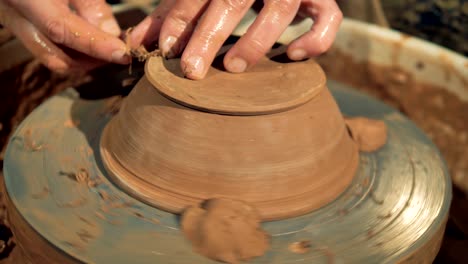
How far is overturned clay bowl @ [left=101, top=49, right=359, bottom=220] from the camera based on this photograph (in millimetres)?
1065

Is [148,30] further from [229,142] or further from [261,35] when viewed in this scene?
[229,142]

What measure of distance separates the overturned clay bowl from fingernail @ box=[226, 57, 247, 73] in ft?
0.05

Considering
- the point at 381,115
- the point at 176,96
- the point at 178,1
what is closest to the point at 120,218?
the point at 176,96

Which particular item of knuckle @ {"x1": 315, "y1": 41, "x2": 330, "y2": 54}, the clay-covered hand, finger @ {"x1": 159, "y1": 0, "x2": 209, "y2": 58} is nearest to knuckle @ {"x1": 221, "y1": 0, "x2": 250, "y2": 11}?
the clay-covered hand

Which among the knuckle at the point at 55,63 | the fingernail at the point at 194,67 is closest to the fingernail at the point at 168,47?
the fingernail at the point at 194,67

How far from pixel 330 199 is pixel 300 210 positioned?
0.31 ft

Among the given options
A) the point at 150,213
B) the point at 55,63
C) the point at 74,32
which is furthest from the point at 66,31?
the point at 150,213

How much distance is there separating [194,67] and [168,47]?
0.16m

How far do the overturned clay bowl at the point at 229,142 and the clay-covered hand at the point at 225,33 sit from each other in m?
0.04

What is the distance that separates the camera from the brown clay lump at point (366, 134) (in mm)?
1381

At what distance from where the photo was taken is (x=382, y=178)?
4.18ft

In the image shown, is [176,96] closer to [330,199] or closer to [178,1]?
[178,1]

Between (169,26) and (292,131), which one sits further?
(169,26)

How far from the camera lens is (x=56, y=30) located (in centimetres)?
136
